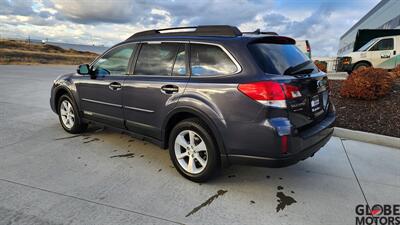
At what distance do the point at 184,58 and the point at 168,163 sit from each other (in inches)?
58.1

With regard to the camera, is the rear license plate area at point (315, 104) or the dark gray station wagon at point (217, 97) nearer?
the dark gray station wagon at point (217, 97)

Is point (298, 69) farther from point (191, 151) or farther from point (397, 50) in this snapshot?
point (397, 50)

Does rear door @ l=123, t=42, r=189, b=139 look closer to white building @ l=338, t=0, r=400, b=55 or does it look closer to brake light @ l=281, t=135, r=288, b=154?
brake light @ l=281, t=135, r=288, b=154

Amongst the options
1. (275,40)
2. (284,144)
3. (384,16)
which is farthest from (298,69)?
(384,16)

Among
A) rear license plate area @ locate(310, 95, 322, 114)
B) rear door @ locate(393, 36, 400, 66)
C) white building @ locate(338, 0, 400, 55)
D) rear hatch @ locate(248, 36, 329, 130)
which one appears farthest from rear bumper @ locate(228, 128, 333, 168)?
white building @ locate(338, 0, 400, 55)

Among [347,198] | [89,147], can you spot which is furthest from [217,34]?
[89,147]

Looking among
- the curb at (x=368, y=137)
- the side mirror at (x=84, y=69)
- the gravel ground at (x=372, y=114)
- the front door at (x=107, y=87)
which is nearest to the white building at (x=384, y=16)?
the gravel ground at (x=372, y=114)

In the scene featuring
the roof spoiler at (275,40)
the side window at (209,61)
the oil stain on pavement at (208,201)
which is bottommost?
the oil stain on pavement at (208,201)

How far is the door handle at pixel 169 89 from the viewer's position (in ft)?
11.6

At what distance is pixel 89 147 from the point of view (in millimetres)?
4625

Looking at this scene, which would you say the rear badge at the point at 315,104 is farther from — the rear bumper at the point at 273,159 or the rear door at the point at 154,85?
the rear door at the point at 154,85

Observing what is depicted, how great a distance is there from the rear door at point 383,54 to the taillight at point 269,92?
11949 mm

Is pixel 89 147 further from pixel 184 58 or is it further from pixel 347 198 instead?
pixel 347 198

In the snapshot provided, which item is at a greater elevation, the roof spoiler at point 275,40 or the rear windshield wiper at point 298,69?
the roof spoiler at point 275,40
